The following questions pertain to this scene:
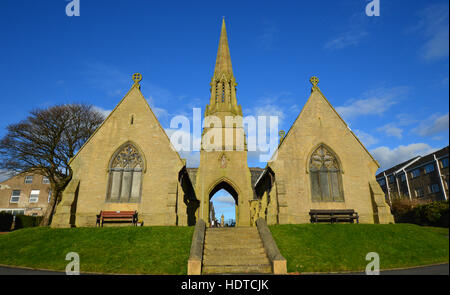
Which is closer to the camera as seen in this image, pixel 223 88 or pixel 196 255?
pixel 196 255

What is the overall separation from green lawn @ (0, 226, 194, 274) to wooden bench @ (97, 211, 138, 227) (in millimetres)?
2680

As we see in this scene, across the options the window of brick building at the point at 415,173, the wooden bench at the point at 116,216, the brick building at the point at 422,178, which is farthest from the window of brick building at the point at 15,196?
the window of brick building at the point at 415,173

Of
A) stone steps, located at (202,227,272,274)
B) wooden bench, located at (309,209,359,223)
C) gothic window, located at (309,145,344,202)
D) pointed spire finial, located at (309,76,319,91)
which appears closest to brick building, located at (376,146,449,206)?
gothic window, located at (309,145,344,202)

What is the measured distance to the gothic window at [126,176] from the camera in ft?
69.9

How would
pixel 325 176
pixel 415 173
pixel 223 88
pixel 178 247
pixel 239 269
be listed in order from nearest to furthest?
pixel 239 269 → pixel 178 247 → pixel 325 176 → pixel 223 88 → pixel 415 173

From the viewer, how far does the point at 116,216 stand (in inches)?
778

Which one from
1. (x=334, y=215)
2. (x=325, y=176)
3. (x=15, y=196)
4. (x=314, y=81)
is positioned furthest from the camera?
(x=15, y=196)

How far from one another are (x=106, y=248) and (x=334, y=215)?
15.9m

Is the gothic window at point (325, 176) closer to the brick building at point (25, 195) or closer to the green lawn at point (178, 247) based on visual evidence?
the green lawn at point (178, 247)

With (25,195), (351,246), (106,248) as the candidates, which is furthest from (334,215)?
(25,195)

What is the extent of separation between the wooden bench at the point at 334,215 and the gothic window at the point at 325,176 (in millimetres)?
1272

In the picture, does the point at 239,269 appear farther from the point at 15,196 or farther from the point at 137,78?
the point at 15,196

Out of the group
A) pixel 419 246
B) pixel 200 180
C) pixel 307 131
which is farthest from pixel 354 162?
pixel 200 180

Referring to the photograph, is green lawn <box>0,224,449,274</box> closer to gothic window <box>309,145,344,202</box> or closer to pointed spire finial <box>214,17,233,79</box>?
gothic window <box>309,145,344,202</box>
